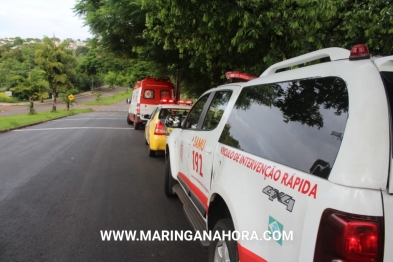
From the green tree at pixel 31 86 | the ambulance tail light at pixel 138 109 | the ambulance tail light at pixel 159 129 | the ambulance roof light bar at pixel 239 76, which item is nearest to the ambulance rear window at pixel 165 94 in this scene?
the ambulance tail light at pixel 138 109

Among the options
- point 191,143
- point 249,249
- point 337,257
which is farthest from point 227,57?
point 337,257

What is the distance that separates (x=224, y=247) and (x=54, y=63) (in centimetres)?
3460

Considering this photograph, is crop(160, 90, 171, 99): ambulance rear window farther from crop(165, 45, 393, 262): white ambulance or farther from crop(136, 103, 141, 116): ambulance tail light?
crop(165, 45, 393, 262): white ambulance

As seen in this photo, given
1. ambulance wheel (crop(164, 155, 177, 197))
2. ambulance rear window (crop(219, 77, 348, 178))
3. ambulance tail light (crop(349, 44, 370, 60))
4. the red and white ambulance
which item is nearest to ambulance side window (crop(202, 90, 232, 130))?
A: ambulance rear window (crop(219, 77, 348, 178))

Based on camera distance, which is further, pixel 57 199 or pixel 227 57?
pixel 227 57

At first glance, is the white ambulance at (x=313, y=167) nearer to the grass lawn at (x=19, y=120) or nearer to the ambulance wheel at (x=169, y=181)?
the ambulance wheel at (x=169, y=181)

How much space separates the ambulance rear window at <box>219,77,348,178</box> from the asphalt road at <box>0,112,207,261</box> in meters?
1.79

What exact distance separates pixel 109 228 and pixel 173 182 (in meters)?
1.47

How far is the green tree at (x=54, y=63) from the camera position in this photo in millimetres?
32594

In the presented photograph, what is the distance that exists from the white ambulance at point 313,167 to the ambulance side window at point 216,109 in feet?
1.65

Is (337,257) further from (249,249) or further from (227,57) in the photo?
(227,57)

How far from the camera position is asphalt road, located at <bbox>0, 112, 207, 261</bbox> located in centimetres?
349

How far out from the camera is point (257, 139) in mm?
2342

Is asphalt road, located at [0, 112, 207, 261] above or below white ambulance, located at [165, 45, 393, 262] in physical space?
below
